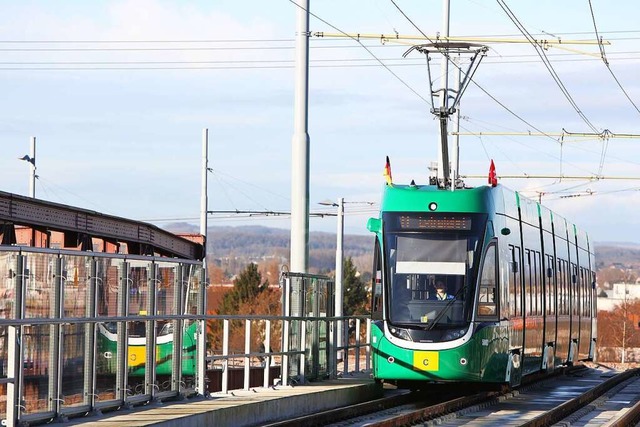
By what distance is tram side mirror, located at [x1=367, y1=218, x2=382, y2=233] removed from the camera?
22.4 metres

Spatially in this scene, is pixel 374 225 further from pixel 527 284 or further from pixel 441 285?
pixel 527 284

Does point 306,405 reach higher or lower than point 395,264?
lower

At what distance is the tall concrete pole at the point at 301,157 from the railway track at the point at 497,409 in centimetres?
273

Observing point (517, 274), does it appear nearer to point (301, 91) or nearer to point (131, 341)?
point (301, 91)

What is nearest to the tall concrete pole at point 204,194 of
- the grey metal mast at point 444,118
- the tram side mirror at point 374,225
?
the grey metal mast at point 444,118

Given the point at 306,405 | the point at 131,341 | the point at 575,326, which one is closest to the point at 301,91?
the point at 306,405

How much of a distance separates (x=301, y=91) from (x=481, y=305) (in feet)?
14.7

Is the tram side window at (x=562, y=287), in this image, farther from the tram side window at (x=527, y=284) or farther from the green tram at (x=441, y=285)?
the green tram at (x=441, y=285)

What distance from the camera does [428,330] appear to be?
2180cm

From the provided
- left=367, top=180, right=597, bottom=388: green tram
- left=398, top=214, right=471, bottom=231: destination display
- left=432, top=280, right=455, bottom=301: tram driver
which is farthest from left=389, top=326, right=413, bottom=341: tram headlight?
left=398, top=214, right=471, bottom=231: destination display

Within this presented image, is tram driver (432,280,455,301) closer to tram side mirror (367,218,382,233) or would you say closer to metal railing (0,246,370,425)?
tram side mirror (367,218,382,233)

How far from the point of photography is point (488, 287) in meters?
22.2

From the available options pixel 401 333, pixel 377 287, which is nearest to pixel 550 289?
pixel 377 287

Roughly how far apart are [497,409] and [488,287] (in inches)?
73.3
